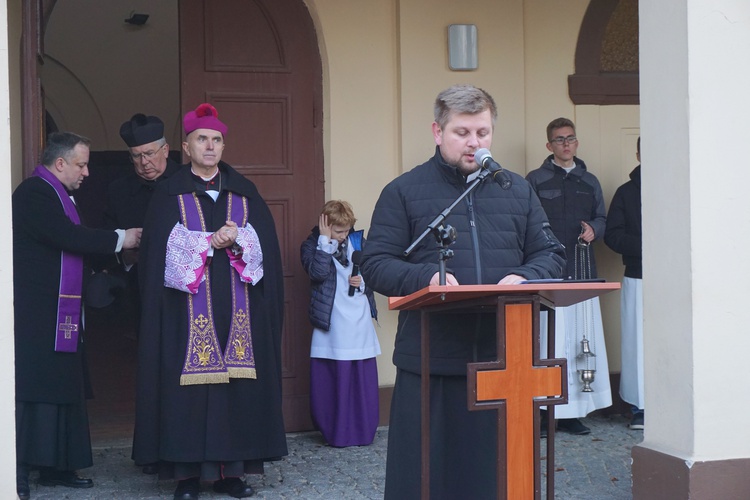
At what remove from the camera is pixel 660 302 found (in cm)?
521

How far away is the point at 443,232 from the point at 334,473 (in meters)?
3.18

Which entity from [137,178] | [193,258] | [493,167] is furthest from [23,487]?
[493,167]

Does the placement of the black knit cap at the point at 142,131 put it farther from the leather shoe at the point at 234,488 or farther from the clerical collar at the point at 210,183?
the leather shoe at the point at 234,488

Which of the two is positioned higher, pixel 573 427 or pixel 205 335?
pixel 205 335

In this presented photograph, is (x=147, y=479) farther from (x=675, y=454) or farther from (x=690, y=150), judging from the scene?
(x=690, y=150)

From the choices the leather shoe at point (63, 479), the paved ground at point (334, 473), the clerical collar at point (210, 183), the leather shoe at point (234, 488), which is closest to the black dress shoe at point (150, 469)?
the paved ground at point (334, 473)

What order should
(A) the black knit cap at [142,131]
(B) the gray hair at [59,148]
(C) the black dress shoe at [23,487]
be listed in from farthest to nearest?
(A) the black knit cap at [142,131] < (B) the gray hair at [59,148] < (C) the black dress shoe at [23,487]

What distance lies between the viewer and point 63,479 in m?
6.56

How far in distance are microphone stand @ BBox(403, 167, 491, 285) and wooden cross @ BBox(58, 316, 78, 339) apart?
3.08 metres

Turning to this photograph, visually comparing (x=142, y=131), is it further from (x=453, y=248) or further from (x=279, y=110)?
(x=453, y=248)

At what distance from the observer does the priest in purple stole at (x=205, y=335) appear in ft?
20.2

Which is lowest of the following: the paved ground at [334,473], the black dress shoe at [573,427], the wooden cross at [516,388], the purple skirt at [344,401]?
the paved ground at [334,473]

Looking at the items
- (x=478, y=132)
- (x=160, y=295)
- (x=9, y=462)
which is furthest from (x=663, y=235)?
(x=9, y=462)

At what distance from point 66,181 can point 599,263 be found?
13.2 feet
